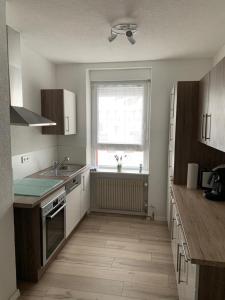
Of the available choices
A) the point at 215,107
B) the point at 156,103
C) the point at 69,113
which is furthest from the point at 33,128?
the point at 215,107

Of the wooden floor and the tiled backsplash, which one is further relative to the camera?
A: the tiled backsplash

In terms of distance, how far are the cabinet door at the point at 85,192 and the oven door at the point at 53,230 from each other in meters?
A: 0.79

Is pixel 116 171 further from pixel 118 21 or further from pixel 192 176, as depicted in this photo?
pixel 118 21

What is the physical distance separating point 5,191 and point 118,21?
1.86m

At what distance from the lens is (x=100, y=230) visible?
345 centimetres

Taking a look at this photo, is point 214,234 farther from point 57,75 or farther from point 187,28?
point 57,75

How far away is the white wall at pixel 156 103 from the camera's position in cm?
350

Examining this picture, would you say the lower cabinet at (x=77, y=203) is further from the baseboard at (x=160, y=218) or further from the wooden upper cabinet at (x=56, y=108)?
the baseboard at (x=160, y=218)

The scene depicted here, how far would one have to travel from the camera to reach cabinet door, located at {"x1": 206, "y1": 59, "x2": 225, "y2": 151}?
5.28 feet

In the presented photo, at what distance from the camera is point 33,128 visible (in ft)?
10.4

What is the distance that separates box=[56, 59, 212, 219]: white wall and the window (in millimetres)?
289

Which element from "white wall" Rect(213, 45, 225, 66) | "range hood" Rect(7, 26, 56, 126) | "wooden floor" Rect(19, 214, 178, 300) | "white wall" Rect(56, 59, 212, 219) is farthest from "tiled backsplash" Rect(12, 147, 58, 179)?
"white wall" Rect(213, 45, 225, 66)

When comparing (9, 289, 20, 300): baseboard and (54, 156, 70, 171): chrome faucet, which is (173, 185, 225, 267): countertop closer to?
(9, 289, 20, 300): baseboard

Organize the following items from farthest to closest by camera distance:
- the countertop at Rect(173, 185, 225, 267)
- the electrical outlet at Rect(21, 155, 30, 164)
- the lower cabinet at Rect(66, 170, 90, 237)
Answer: the lower cabinet at Rect(66, 170, 90, 237)
the electrical outlet at Rect(21, 155, 30, 164)
the countertop at Rect(173, 185, 225, 267)
